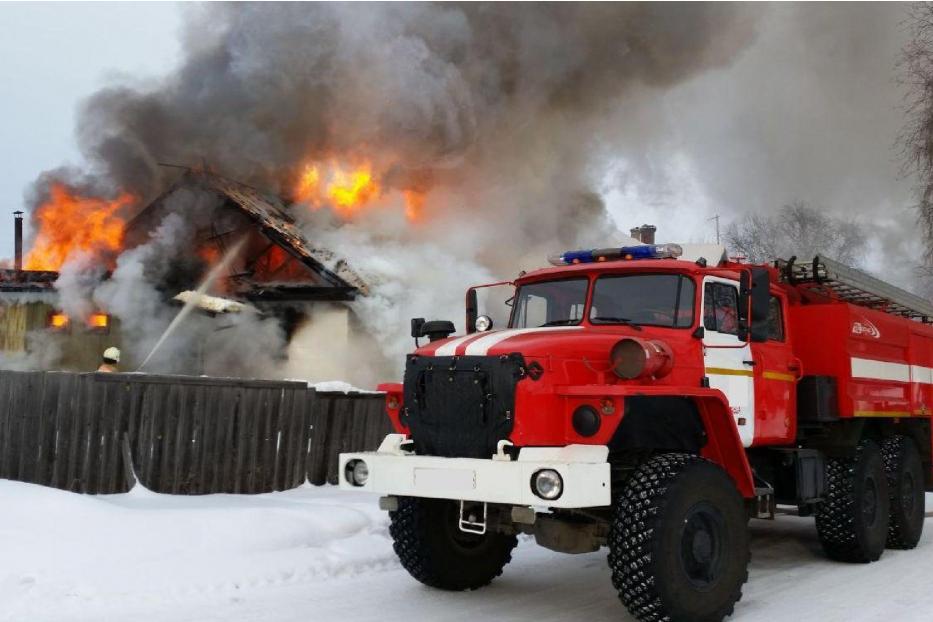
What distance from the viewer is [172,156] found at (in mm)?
21906

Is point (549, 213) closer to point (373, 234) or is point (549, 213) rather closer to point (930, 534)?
point (373, 234)

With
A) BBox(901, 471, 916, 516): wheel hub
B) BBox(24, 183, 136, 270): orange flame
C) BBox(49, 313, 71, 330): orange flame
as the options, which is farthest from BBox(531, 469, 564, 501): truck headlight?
BBox(24, 183, 136, 270): orange flame

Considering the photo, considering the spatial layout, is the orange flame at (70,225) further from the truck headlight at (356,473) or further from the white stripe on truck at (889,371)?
the white stripe on truck at (889,371)

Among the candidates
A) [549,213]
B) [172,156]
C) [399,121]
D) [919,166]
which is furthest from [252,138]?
[919,166]

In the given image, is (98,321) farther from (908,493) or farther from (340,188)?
(908,493)

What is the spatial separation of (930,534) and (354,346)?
1191cm

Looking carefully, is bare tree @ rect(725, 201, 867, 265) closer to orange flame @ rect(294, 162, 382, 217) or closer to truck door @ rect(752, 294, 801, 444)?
orange flame @ rect(294, 162, 382, 217)

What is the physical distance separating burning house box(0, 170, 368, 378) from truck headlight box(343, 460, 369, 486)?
12.5m

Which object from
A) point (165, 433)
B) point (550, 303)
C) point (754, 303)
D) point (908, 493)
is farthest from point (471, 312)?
point (908, 493)

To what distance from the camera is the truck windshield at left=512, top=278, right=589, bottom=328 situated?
6.36 metres

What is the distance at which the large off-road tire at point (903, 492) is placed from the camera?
→ 27.4ft

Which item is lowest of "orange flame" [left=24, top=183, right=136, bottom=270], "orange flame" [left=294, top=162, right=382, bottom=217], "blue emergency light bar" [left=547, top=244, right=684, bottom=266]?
"blue emergency light bar" [left=547, top=244, right=684, bottom=266]

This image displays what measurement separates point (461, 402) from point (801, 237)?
138ft

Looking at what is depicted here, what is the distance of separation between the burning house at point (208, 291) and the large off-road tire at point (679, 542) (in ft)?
44.4
